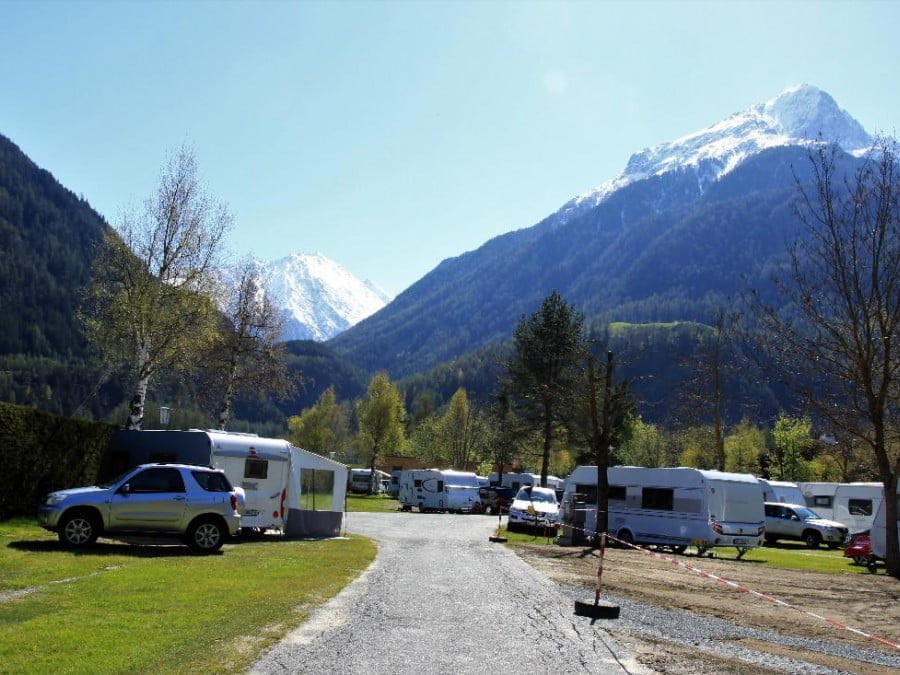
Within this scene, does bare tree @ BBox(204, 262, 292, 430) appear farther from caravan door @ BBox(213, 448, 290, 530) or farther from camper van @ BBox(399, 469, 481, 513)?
camper van @ BBox(399, 469, 481, 513)

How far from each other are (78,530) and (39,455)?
4.17 metres

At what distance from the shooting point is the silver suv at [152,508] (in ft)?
52.7

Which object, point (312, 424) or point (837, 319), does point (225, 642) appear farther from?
point (312, 424)

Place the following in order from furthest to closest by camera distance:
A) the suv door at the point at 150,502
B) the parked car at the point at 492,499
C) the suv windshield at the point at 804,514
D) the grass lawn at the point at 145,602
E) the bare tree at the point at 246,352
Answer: the parked car at the point at 492,499, the bare tree at the point at 246,352, the suv windshield at the point at 804,514, the suv door at the point at 150,502, the grass lawn at the point at 145,602

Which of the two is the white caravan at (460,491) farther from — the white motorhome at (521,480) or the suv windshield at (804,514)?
the suv windshield at (804,514)

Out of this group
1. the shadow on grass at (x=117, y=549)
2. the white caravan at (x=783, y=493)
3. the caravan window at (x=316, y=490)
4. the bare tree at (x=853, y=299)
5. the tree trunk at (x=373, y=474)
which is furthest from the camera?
the tree trunk at (x=373, y=474)

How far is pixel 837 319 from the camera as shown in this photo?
2300 cm

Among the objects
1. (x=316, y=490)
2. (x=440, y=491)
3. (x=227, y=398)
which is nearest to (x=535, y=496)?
(x=316, y=490)

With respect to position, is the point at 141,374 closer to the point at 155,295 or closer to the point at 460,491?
the point at 155,295

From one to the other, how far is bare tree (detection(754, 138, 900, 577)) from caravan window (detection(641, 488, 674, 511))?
586 centimetres

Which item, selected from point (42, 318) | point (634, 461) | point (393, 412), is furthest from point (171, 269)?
point (42, 318)

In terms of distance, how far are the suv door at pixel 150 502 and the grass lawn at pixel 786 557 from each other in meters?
12.3

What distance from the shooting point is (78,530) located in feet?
52.9

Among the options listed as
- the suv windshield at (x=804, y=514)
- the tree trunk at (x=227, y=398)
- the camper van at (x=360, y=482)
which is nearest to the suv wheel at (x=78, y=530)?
the tree trunk at (x=227, y=398)
